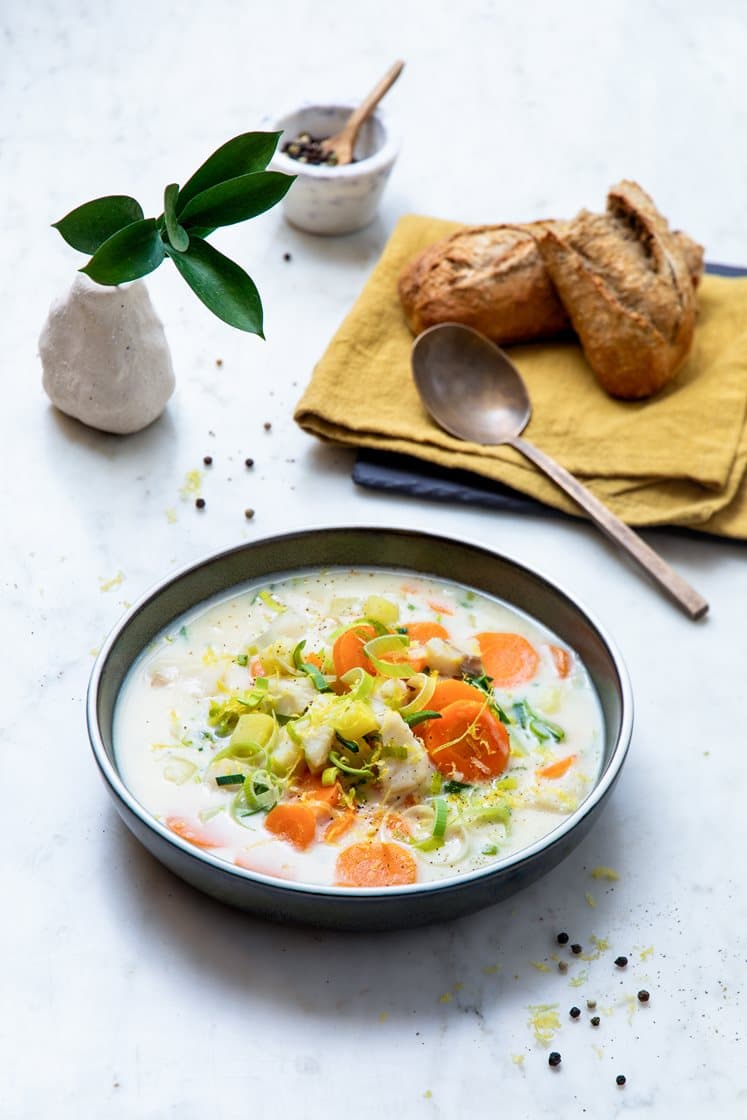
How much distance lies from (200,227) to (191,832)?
3.22ft

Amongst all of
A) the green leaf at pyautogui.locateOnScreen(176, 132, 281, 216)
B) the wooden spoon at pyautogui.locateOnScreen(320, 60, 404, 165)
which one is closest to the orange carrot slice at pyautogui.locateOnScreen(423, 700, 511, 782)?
the green leaf at pyautogui.locateOnScreen(176, 132, 281, 216)

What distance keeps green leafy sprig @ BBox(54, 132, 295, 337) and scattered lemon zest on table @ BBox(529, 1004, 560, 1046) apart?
112 cm

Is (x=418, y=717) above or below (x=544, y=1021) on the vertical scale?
above

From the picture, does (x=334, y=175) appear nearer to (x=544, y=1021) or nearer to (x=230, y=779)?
(x=230, y=779)

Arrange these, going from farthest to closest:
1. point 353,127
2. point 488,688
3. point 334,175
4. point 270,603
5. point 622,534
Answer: point 353,127 < point 334,175 < point 622,534 < point 270,603 < point 488,688

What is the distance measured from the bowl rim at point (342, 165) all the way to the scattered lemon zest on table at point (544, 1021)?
6.96 feet

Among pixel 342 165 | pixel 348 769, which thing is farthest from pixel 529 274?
pixel 348 769

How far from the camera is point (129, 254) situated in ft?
7.64

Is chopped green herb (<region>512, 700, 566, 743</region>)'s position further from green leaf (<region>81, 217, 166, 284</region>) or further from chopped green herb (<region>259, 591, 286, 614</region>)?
green leaf (<region>81, 217, 166, 284</region>)

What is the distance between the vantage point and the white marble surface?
79.3 inches

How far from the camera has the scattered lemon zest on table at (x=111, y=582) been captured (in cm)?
275

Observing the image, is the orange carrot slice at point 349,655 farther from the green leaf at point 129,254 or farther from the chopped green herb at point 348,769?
the green leaf at point 129,254

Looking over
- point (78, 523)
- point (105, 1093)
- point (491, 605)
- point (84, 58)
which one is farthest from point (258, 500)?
point (84, 58)

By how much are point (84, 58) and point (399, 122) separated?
0.96 m
